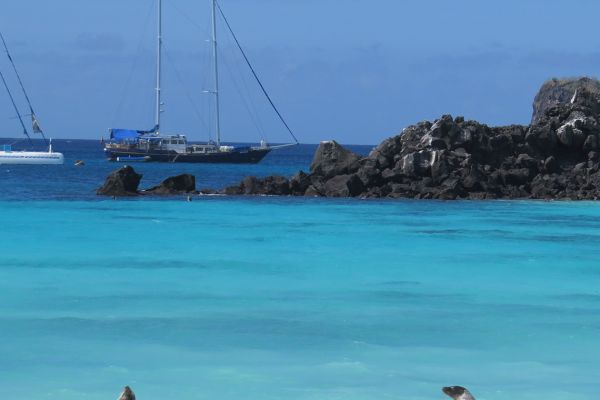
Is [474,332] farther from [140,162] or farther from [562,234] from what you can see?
[140,162]

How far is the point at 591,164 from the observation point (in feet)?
182

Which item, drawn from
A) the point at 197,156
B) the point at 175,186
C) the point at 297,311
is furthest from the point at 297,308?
the point at 197,156

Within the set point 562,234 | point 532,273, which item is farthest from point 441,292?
point 562,234

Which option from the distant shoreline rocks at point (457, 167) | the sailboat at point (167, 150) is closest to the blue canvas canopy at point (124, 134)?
the sailboat at point (167, 150)

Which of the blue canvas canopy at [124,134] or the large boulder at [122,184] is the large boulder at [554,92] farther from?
the large boulder at [122,184]

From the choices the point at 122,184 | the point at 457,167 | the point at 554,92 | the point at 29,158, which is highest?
the point at 554,92

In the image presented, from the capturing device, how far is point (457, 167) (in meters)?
53.9

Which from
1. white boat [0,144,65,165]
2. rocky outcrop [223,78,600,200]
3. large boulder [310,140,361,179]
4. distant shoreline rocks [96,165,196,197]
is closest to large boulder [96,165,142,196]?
distant shoreline rocks [96,165,196,197]

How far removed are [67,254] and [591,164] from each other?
106 feet

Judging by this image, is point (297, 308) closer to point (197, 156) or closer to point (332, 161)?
point (332, 161)

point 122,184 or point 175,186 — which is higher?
point 122,184

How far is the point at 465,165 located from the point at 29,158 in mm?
57943

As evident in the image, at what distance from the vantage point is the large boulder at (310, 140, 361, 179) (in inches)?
2195

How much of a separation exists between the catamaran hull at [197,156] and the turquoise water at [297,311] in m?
72.9
